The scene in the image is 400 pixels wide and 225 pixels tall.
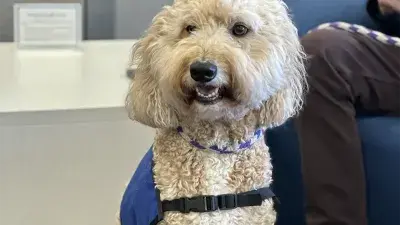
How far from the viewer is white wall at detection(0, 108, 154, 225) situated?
5.29 ft

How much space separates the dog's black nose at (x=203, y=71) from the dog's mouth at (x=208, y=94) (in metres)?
0.03

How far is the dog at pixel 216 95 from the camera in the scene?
105 centimetres

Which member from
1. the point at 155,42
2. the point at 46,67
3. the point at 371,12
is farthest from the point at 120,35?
the point at 155,42

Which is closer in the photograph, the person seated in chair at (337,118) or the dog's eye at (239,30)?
the dog's eye at (239,30)

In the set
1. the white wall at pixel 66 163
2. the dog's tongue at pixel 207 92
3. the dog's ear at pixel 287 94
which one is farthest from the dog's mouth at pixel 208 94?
the white wall at pixel 66 163

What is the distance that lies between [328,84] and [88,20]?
0.98 metres

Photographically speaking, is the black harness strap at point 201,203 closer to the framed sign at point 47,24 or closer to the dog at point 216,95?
the dog at point 216,95

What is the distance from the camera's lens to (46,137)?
1.62 meters

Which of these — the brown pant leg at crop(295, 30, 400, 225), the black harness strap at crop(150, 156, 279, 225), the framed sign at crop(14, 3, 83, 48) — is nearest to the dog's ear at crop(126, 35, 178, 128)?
the black harness strap at crop(150, 156, 279, 225)

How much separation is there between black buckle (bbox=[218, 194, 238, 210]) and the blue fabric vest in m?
0.10

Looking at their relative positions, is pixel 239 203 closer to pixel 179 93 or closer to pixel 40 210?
pixel 179 93

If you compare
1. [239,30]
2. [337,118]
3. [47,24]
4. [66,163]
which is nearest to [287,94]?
[239,30]

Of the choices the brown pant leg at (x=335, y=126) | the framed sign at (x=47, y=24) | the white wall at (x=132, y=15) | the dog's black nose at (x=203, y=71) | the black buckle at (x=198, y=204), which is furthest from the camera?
the white wall at (x=132, y=15)

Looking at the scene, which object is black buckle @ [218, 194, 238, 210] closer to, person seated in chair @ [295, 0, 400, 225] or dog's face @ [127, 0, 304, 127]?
dog's face @ [127, 0, 304, 127]
